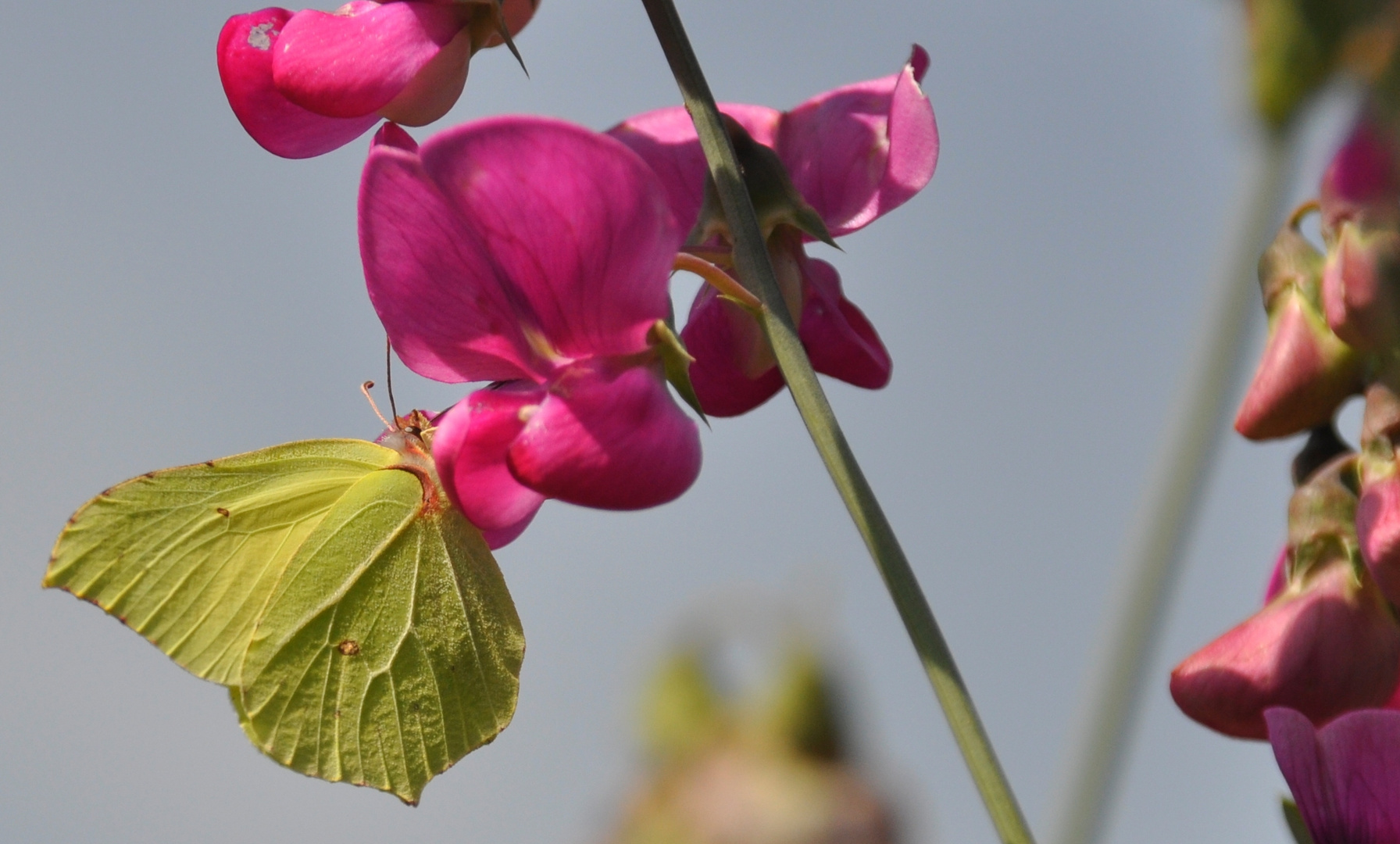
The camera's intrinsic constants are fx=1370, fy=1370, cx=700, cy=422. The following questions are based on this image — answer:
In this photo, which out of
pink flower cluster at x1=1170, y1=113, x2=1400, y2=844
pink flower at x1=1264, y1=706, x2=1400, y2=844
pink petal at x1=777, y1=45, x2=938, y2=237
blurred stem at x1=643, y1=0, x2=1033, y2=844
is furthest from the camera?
pink petal at x1=777, y1=45, x2=938, y2=237

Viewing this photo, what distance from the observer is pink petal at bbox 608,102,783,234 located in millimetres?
1117

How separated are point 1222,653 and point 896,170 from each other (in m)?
0.44

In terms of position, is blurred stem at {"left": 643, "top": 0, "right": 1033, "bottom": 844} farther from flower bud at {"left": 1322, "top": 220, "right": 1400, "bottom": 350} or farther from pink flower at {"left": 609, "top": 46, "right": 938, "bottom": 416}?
flower bud at {"left": 1322, "top": 220, "right": 1400, "bottom": 350}

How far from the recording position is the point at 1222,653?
3.31 ft

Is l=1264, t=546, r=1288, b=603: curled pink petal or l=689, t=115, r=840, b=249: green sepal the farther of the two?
l=1264, t=546, r=1288, b=603: curled pink petal

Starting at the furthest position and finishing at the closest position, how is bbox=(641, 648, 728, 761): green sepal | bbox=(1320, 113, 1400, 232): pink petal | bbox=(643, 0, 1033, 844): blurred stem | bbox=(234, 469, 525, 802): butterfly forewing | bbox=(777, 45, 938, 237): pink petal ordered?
bbox=(641, 648, 728, 761): green sepal
bbox=(234, 469, 525, 802): butterfly forewing
bbox=(777, 45, 938, 237): pink petal
bbox=(643, 0, 1033, 844): blurred stem
bbox=(1320, 113, 1400, 232): pink petal

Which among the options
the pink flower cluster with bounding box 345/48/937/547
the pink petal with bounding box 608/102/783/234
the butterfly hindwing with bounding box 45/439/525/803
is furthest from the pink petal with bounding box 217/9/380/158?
the butterfly hindwing with bounding box 45/439/525/803

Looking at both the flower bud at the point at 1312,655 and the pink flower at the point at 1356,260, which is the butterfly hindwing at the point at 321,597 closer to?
the flower bud at the point at 1312,655

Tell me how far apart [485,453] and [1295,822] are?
1.95ft

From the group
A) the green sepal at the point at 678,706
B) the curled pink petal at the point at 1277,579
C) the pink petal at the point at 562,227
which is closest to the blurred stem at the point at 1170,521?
the curled pink petal at the point at 1277,579

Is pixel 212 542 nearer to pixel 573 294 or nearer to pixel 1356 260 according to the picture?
pixel 573 294

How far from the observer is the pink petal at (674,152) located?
1.12m

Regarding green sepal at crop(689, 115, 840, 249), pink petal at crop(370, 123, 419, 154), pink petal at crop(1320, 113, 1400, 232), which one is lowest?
pink petal at crop(1320, 113, 1400, 232)

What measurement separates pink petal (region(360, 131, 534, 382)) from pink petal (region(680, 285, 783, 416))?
0.44ft
